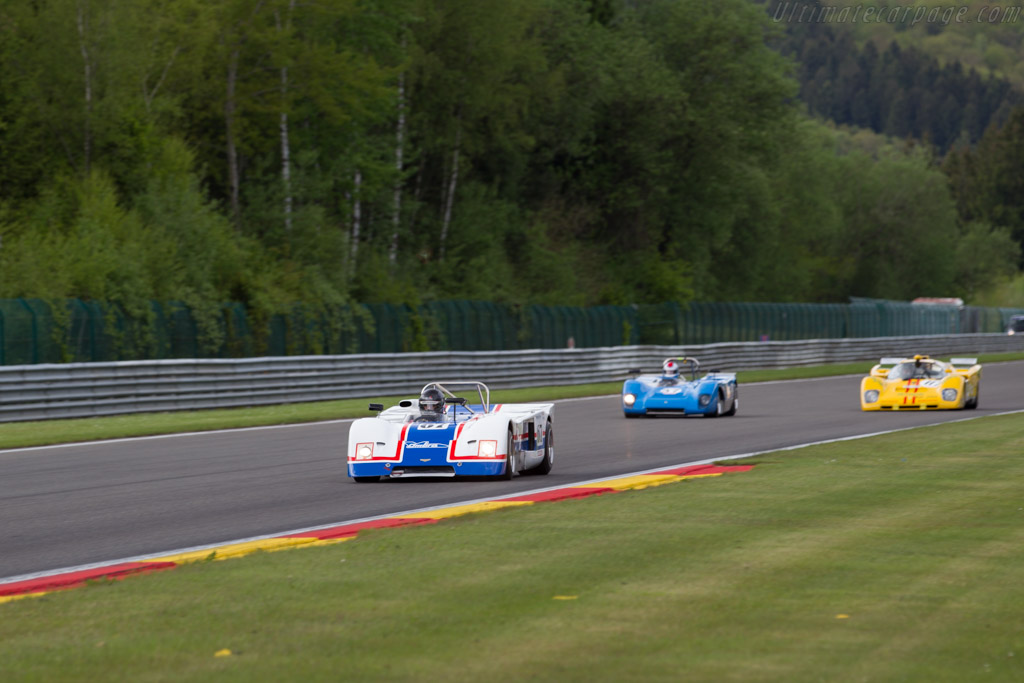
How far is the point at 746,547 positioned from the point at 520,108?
45697 millimetres

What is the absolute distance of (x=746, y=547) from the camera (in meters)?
8.48

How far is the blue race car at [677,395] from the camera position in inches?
893

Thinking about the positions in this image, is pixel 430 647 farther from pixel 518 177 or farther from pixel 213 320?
pixel 518 177

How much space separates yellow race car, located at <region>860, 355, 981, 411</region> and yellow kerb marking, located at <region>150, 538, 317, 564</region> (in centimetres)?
1688

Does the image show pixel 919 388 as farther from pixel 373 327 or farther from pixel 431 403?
pixel 373 327

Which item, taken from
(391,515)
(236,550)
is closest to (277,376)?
(391,515)

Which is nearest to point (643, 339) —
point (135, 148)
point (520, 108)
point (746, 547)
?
point (520, 108)

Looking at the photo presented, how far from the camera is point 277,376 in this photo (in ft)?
88.3

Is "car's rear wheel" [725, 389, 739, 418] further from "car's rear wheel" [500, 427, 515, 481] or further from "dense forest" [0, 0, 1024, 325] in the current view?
"dense forest" [0, 0, 1024, 325]

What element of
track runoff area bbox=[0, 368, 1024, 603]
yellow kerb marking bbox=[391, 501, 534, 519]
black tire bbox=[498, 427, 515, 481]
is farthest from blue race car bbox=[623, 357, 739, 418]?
yellow kerb marking bbox=[391, 501, 534, 519]

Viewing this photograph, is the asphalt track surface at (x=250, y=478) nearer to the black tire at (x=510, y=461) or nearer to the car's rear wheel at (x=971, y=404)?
the black tire at (x=510, y=461)

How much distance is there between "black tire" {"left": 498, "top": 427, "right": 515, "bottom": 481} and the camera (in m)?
13.2

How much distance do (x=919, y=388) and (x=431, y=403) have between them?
1334 cm

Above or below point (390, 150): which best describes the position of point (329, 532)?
below
